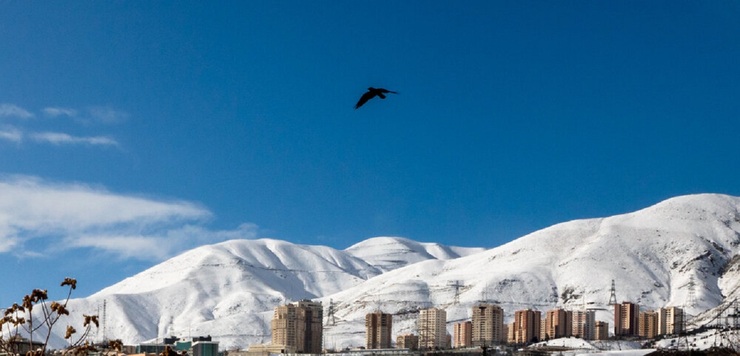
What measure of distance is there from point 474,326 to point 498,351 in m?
45.8

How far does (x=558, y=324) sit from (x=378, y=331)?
25.9 meters

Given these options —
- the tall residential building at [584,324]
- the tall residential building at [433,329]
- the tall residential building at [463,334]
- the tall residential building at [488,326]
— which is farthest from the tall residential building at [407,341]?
the tall residential building at [584,324]

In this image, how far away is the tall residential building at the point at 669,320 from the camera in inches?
6668

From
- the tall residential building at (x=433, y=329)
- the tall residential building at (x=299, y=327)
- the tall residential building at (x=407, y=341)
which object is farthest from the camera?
the tall residential building at (x=433, y=329)

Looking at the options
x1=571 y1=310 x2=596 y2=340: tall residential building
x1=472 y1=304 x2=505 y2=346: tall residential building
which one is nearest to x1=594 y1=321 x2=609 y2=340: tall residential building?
x1=571 y1=310 x2=596 y2=340: tall residential building

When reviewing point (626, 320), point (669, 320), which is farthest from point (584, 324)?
point (669, 320)

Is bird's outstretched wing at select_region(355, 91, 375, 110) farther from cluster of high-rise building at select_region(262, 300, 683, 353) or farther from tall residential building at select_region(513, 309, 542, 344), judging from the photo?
tall residential building at select_region(513, 309, 542, 344)

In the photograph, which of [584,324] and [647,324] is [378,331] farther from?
[647,324]

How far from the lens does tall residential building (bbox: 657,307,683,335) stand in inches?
6668

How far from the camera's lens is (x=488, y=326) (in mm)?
166500

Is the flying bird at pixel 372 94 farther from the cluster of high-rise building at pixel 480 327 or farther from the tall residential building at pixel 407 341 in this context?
the tall residential building at pixel 407 341

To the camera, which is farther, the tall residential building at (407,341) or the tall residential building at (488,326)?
the tall residential building at (488,326)

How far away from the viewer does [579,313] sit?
173 metres

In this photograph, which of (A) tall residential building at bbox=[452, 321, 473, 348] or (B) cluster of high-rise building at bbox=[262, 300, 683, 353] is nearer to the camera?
(B) cluster of high-rise building at bbox=[262, 300, 683, 353]
